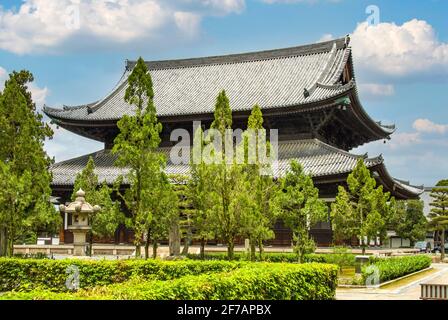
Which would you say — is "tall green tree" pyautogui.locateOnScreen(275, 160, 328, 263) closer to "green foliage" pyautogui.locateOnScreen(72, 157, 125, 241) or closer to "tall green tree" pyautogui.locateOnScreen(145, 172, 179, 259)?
"tall green tree" pyautogui.locateOnScreen(145, 172, 179, 259)

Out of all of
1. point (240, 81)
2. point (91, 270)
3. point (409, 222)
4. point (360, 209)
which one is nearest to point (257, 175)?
point (360, 209)

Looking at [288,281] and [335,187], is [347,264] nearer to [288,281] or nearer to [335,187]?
[335,187]

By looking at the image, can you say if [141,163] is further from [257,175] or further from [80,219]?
[80,219]

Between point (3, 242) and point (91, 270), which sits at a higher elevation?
point (3, 242)

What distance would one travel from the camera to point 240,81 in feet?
178

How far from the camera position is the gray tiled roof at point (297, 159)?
138 feet

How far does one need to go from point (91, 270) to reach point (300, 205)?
10.9m

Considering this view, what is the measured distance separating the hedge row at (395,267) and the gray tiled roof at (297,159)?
677 cm

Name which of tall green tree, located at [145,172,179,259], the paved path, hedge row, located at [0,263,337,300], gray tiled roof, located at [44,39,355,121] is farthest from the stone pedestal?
gray tiled roof, located at [44,39,355,121]

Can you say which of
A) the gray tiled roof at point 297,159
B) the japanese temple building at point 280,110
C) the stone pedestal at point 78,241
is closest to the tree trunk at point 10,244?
the stone pedestal at point 78,241

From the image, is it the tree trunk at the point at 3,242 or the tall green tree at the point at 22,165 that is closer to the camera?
the tall green tree at the point at 22,165

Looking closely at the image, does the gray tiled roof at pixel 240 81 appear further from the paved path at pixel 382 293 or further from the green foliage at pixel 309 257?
the paved path at pixel 382 293
